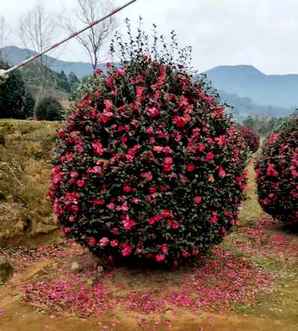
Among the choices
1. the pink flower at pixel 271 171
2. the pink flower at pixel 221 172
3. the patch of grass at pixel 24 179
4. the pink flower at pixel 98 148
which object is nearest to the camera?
the pink flower at pixel 98 148

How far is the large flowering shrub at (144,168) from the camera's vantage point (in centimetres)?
487

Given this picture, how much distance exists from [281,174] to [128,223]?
11.1 feet

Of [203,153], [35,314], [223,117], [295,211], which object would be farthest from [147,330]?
[295,211]

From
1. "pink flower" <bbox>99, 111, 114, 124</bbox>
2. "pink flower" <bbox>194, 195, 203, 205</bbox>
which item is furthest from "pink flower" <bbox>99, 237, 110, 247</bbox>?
"pink flower" <bbox>99, 111, 114, 124</bbox>

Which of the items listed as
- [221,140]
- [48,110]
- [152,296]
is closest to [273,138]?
[221,140]

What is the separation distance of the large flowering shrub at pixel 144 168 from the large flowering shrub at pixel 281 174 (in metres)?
2.16

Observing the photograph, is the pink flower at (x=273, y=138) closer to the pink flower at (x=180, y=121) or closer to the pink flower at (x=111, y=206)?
the pink flower at (x=180, y=121)

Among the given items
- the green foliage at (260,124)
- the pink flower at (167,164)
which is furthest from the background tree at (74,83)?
the green foliage at (260,124)

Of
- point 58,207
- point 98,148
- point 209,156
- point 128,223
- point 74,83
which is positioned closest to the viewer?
point 128,223

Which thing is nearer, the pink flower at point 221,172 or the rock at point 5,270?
the pink flower at point 221,172

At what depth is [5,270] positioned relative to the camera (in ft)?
18.4

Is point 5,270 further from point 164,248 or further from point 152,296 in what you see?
point 164,248

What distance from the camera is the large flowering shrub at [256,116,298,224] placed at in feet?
23.8

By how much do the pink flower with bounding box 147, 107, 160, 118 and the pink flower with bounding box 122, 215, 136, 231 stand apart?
1.01 m
